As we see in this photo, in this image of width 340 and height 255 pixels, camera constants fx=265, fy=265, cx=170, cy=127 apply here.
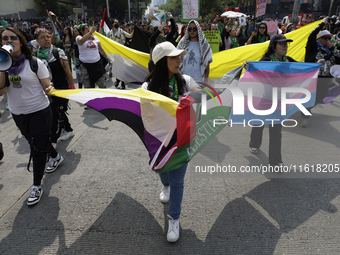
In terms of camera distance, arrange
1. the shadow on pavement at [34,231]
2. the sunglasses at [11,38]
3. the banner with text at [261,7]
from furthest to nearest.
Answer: the banner with text at [261,7] → the sunglasses at [11,38] → the shadow on pavement at [34,231]

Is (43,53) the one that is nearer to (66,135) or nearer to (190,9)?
(66,135)

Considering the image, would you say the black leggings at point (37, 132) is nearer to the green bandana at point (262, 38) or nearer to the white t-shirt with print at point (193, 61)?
the white t-shirt with print at point (193, 61)

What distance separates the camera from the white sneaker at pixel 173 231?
255cm

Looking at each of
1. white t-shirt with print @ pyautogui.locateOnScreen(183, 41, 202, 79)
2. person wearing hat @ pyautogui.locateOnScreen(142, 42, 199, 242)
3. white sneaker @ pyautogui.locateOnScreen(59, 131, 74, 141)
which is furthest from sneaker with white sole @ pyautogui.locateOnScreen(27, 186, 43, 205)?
white t-shirt with print @ pyautogui.locateOnScreen(183, 41, 202, 79)

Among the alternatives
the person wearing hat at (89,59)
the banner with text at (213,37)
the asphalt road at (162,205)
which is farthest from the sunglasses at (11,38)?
the banner with text at (213,37)

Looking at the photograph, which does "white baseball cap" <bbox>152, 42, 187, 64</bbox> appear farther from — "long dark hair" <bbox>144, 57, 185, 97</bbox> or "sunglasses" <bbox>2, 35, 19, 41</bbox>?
"sunglasses" <bbox>2, 35, 19, 41</bbox>

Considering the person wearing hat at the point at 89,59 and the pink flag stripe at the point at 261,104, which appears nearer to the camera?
the pink flag stripe at the point at 261,104

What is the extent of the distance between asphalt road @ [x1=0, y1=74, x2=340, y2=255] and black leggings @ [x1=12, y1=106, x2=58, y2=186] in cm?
42

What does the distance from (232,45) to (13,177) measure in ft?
27.6

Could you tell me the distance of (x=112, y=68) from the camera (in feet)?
22.4

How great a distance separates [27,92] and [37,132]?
477 mm

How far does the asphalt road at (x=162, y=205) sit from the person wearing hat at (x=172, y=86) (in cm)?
26

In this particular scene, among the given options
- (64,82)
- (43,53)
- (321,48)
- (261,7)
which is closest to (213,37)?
(321,48)

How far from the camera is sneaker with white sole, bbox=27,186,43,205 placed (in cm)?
312
